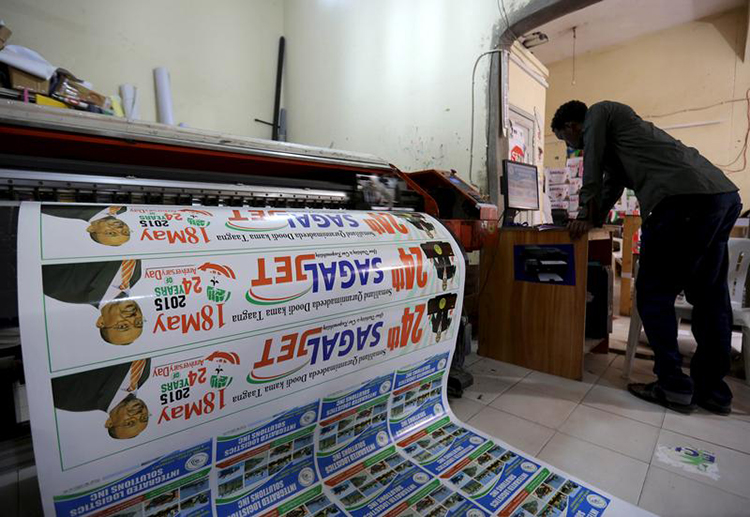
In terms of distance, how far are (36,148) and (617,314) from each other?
402 cm

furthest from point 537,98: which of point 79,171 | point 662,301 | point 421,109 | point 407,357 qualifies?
point 79,171

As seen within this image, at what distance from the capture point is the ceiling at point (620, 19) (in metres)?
3.57

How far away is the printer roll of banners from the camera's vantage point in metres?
0.67

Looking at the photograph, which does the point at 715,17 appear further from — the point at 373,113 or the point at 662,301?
the point at 662,301

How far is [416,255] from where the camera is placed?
121 cm

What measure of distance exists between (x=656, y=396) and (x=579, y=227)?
2.67ft

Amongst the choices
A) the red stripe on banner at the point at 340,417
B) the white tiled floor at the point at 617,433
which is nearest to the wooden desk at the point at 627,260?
the white tiled floor at the point at 617,433

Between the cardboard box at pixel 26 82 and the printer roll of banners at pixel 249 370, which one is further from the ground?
the cardboard box at pixel 26 82

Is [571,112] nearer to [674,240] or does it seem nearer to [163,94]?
[674,240]

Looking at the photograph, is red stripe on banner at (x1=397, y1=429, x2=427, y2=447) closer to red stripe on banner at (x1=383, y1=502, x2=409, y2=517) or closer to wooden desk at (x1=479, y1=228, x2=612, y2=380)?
red stripe on banner at (x1=383, y1=502, x2=409, y2=517)

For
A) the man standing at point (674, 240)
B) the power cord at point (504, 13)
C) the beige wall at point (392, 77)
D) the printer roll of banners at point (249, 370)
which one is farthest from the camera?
the beige wall at point (392, 77)

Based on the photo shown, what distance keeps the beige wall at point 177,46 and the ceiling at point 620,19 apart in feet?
9.75

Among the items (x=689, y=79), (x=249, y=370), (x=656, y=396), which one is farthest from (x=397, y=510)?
(x=689, y=79)

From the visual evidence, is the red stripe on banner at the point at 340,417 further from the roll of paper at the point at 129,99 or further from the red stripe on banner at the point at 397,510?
the roll of paper at the point at 129,99
